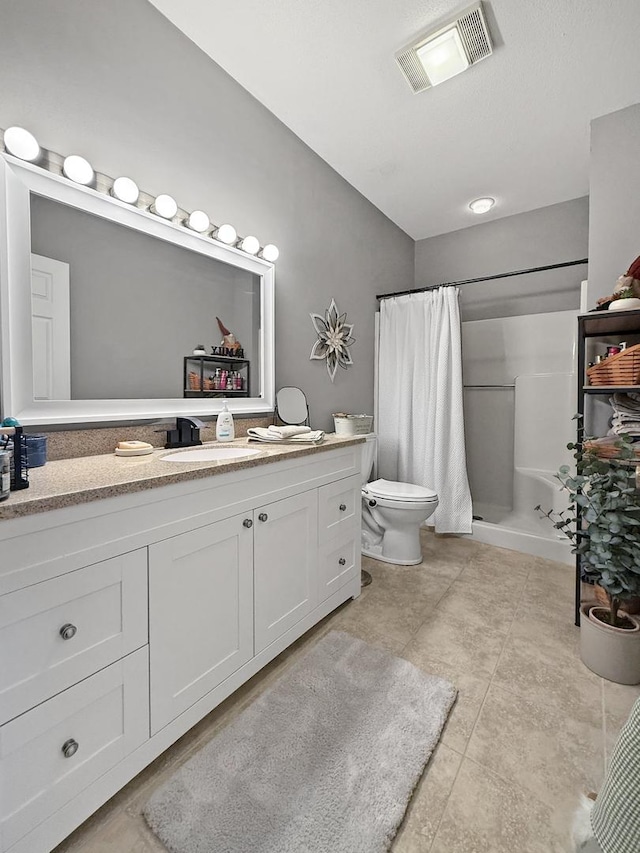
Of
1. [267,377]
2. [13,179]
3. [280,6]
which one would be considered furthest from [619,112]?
[13,179]

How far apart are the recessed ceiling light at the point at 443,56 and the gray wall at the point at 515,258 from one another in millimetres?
1596

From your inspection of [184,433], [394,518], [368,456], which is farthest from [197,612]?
[368,456]

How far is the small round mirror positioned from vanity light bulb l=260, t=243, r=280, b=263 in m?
A: 0.69

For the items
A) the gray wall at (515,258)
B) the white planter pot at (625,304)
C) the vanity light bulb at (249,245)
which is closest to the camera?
the white planter pot at (625,304)

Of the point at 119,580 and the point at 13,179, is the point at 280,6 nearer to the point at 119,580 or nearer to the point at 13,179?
the point at 13,179

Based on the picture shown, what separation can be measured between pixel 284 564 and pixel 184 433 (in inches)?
25.8

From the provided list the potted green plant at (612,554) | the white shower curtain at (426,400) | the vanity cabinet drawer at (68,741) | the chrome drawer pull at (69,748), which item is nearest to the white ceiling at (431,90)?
the white shower curtain at (426,400)

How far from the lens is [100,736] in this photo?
907 mm

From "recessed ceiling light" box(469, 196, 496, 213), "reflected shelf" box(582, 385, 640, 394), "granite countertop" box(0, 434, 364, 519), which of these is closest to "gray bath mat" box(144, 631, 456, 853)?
"granite countertop" box(0, 434, 364, 519)

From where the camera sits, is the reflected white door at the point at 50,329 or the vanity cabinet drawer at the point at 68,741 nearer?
the vanity cabinet drawer at the point at 68,741

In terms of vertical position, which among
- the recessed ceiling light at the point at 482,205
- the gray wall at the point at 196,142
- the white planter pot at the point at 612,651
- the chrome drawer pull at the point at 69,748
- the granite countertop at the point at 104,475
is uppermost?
the recessed ceiling light at the point at 482,205

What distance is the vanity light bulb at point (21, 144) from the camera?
3.64 feet

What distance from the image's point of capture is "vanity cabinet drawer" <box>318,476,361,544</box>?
5.42 feet

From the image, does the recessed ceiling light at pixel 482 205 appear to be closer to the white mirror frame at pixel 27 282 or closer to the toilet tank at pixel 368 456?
the toilet tank at pixel 368 456
